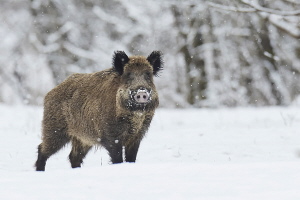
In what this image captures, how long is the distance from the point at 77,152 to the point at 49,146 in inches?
17.8

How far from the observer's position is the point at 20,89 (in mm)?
24875

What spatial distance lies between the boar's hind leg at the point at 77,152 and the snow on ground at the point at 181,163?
370mm

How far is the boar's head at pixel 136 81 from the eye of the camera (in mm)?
6539

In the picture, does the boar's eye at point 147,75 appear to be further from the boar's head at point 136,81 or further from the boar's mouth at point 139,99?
the boar's mouth at point 139,99

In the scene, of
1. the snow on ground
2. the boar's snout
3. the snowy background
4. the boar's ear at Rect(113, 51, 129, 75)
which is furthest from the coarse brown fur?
the snowy background

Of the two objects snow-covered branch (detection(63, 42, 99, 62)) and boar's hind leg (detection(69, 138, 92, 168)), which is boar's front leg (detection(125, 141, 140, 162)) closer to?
boar's hind leg (detection(69, 138, 92, 168))

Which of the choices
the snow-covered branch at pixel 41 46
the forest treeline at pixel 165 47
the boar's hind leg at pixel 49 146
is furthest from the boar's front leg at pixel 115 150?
the snow-covered branch at pixel 41 46

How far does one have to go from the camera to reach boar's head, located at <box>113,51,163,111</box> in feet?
21.5

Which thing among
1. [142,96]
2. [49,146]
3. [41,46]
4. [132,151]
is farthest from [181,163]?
[41,46]

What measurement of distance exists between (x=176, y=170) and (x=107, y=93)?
88.7 inches

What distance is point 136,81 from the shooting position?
6668 millimetres

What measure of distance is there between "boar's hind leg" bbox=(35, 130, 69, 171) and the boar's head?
4.73 feet

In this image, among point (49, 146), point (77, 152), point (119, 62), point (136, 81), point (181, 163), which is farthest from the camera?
point (77, 152)

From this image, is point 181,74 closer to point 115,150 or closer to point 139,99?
point 115,150
